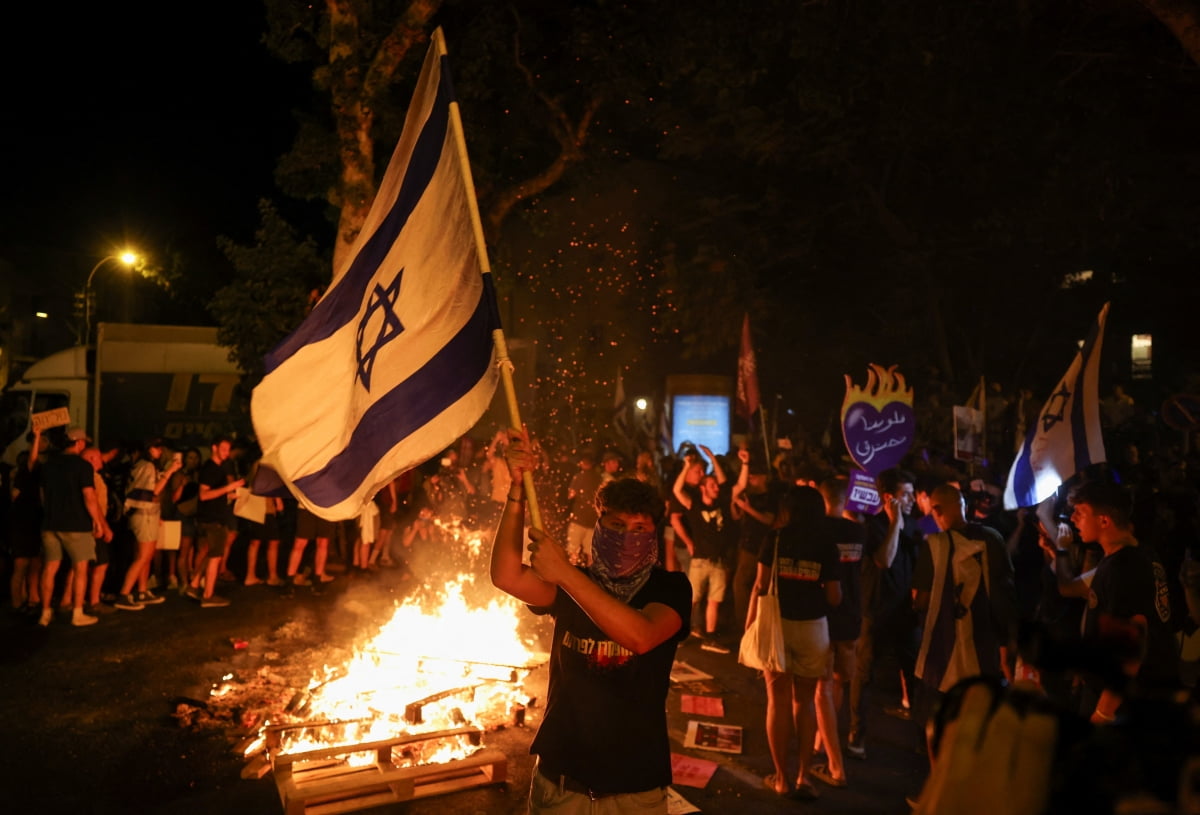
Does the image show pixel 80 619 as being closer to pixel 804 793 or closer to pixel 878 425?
pixel 804 793

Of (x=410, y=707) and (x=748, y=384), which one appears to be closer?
(x=410, y=707)

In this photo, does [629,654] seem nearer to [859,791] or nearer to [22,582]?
[859,791]

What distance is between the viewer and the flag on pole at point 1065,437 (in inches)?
283

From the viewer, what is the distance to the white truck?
59.8ft

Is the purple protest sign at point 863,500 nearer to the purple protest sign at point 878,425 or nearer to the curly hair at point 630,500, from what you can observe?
the purple protest sign at point 878,425

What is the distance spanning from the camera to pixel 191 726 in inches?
270

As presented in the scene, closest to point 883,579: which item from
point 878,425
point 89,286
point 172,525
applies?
point 878,425

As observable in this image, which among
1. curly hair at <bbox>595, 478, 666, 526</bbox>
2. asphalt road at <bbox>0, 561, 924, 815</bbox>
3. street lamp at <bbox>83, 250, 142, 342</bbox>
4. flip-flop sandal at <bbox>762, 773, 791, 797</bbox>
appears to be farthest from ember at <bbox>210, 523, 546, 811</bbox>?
street lamp at <bbox>83, 250, 142, 342</bbox>

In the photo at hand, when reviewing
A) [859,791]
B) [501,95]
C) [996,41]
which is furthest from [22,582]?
[996,41]

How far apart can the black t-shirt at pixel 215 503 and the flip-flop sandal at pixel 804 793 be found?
8.44 meters

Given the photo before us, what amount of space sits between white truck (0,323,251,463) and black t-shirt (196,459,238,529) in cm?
669

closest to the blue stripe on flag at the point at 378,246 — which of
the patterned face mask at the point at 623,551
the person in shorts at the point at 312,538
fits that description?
the patterned face mask at the point at 623,551

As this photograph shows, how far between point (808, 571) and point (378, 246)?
11.8ft

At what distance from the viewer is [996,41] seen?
13289mm
